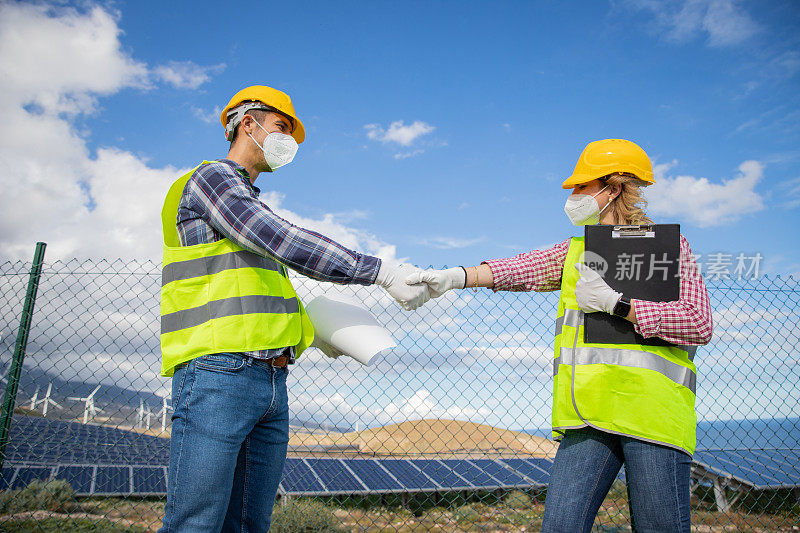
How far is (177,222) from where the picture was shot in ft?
5.52

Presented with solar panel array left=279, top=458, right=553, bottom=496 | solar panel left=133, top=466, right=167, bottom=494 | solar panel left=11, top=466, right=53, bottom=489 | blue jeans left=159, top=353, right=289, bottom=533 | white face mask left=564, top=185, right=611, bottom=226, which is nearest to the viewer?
blue jeans left=159, top=353, right=289, bottom=533

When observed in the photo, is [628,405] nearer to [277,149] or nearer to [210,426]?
[210,426]

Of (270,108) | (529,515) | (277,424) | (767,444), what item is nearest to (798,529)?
(767,444)

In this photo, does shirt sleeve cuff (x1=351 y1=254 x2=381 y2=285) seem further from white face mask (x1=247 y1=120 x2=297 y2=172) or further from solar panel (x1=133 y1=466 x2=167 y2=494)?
solar panel (x1=133 y1=466 x2=167 y2=494)

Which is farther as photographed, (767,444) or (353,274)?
(767,444)

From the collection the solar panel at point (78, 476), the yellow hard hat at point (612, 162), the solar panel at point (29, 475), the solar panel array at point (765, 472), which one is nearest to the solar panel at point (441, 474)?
the solar panel array at point (765, 472)

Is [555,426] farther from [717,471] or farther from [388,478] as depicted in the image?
[717,471]

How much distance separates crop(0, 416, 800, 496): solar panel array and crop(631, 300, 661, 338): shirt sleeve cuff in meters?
2.94

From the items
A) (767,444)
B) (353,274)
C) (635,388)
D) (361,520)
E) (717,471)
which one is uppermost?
(353,274)

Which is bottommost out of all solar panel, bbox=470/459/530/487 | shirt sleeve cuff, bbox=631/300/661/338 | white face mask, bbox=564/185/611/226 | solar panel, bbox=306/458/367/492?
solar panel, bbox=306/458/367/492

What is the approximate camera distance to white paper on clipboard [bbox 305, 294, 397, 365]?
182cm

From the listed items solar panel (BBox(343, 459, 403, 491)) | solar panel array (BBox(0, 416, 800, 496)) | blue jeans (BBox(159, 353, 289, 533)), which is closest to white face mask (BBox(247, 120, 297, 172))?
blue jeans (BBox(159, 353, 289, 533))

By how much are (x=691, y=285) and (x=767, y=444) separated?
10.5ft

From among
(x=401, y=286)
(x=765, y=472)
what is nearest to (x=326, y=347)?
(x=401, y=286)
